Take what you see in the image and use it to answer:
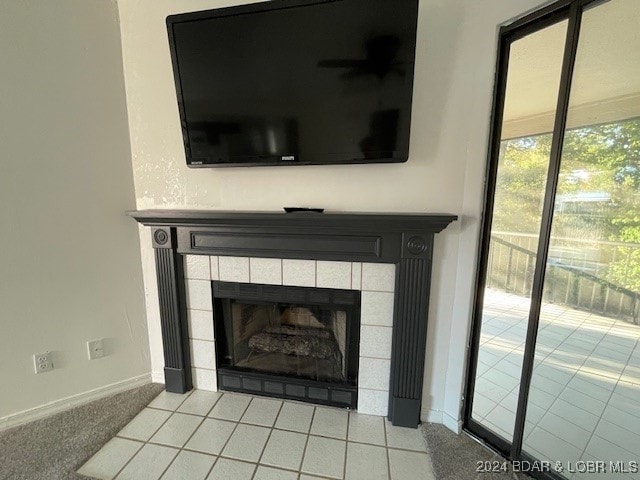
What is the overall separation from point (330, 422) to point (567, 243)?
4.60 ft

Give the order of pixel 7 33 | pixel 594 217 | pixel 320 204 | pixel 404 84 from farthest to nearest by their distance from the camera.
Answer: pixel 320 204 → pixel 7 33 → pixel 404 84 → pixel 594 217

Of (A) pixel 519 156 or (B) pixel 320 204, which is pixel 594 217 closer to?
(A) pixel 519 156

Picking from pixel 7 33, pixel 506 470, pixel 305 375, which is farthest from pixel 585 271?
pixel 7 33

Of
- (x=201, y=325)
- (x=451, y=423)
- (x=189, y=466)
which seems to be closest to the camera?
(x=189, y=466)

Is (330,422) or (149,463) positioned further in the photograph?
(330,422)

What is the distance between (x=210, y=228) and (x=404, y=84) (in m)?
1.17

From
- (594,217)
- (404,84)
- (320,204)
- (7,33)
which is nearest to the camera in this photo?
(594,217)

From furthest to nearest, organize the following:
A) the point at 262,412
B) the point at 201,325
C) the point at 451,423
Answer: the point at 201,325 → the point at 262,412 → the point at 451,423

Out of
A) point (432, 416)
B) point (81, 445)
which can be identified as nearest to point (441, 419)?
point (432, 416)

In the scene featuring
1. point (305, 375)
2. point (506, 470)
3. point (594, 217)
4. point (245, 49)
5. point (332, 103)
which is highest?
point (245, 49)

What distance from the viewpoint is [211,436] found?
1.36 metres

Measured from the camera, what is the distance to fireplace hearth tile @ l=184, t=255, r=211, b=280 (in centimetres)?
156

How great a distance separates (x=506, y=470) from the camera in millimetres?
1214

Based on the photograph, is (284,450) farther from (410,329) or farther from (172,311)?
(172,311)
